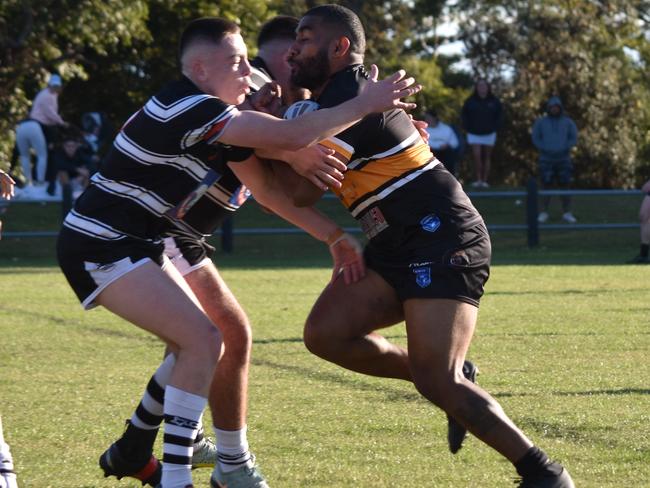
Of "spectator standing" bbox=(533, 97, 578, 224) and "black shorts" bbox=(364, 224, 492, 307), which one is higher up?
"black shorts" bbox=(364, 224, 492, 307)

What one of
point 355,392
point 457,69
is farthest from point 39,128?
point 457,69

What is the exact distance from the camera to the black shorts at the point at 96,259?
4934mm

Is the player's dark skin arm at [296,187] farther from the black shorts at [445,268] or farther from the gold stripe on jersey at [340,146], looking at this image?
the black shorts at [445,268]

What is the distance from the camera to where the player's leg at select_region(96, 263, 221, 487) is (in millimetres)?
4836

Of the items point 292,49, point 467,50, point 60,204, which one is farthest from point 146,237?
point 467,50

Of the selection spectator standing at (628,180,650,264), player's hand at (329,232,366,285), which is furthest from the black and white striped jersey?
spectator standing at (628,180,650,264)

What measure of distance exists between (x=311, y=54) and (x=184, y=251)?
1.05 metres

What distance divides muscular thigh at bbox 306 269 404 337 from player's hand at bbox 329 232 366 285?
34mm

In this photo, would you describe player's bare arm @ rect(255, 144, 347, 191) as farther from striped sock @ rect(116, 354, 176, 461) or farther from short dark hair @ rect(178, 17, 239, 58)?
striped sock @ rect(116, 354, 176, 461)

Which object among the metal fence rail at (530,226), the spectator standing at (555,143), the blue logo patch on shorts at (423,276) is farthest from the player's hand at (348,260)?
the spectator standing at (555,143)

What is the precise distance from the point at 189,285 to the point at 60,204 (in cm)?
1642

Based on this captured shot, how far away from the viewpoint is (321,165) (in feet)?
16.2

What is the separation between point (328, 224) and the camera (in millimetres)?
5523

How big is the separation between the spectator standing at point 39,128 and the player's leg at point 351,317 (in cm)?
1772
